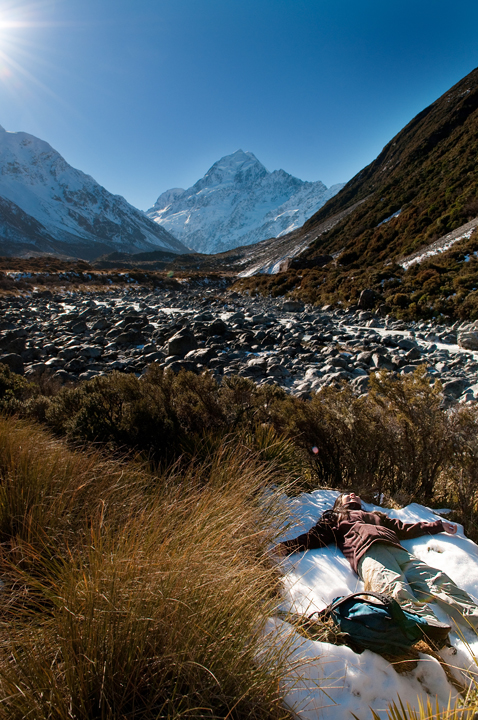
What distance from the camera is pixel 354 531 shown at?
193cm

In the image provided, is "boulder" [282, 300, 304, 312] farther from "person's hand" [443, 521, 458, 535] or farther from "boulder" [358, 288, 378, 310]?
"person's hand" [443, 521, 458, 535]

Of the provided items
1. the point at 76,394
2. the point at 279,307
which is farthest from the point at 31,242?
the point at 76,394

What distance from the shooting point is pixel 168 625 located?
3.36 feet

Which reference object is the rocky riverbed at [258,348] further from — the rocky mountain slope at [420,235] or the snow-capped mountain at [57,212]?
the snow-capped mountain at [57,212]

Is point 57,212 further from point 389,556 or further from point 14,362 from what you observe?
point 389,556

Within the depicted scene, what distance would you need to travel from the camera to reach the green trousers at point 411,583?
1440 millimetres

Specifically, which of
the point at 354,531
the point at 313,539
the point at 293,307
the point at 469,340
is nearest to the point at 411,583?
the point at 354,531

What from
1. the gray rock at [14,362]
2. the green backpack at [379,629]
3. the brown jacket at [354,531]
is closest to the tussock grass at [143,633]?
the green backpack at [379,629]

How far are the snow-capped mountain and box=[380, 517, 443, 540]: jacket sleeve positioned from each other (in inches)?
4764

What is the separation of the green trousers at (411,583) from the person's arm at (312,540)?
1.01 ft

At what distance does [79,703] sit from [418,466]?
2814 mm

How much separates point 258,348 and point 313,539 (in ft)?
24.1

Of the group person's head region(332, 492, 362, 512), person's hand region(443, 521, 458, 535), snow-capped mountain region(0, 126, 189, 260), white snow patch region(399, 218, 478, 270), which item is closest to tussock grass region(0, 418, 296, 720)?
person's head region(332, 492, 362, 512)

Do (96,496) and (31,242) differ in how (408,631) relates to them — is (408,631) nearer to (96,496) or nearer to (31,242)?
(96,496)
